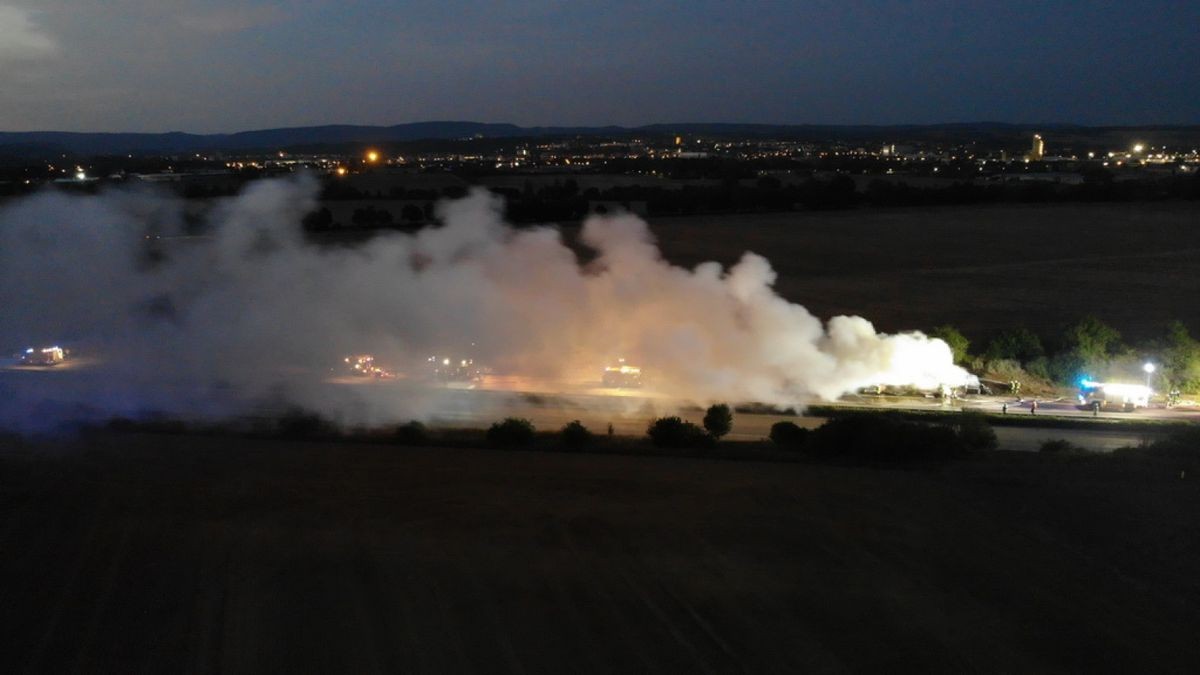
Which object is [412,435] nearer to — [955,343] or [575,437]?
[575,437]

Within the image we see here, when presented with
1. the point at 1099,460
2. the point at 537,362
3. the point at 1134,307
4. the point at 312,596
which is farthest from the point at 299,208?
the point at 1134,307

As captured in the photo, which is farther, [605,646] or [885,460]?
[885,460]

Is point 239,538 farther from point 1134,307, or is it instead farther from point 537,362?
point 1134,307

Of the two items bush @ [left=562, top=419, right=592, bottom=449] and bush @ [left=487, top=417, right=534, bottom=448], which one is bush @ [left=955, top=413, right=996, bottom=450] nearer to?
bush @ [left=562, top=419, right=592, bottom=449]

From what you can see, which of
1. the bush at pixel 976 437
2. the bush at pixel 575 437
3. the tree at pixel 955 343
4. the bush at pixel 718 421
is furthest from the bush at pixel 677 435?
the tree at pixel 955 343

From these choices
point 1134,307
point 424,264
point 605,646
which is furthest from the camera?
point 1134,307

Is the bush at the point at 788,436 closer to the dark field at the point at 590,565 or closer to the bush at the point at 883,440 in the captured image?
the bush at the point at 883,440

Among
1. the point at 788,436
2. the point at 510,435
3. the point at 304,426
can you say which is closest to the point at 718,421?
the point at 788,436
